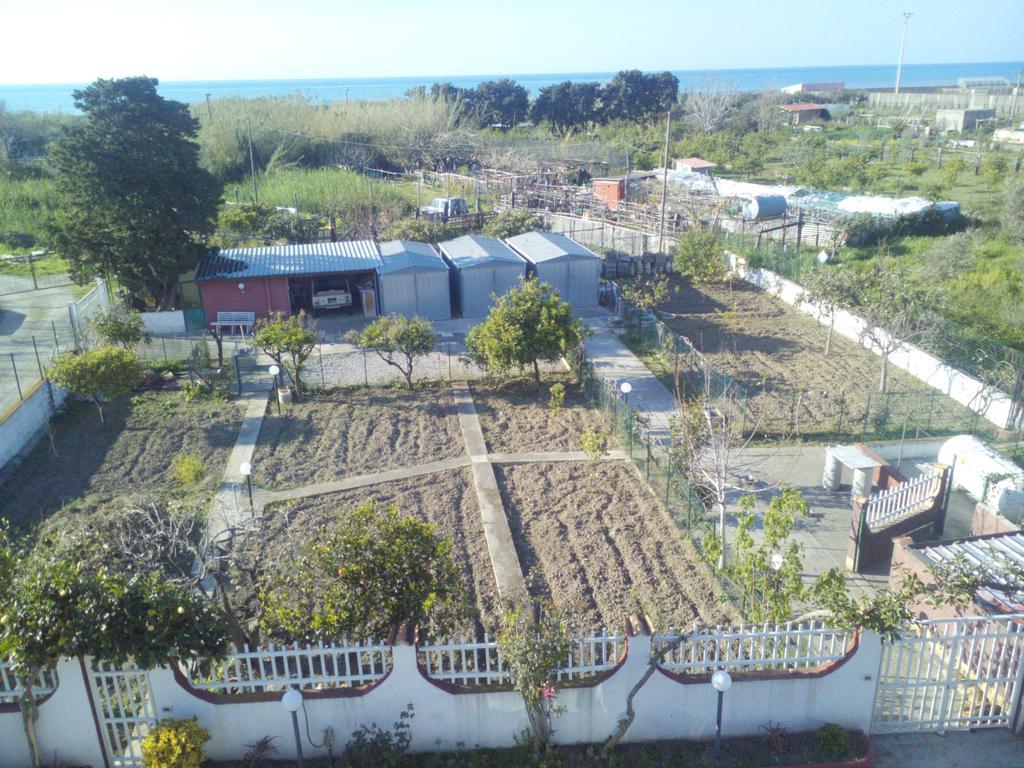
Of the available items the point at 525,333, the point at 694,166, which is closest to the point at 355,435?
the point at 525,333

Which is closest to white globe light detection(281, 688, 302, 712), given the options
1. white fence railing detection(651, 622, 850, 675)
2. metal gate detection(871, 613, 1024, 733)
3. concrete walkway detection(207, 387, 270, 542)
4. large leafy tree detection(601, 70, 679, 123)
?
white fence railing detection(651, 622, 850, 675)

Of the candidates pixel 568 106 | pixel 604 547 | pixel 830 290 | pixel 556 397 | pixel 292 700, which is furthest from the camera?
Answer: pixel 568 106

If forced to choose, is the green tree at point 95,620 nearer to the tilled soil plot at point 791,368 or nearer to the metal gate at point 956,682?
the metal gate at point 956,682

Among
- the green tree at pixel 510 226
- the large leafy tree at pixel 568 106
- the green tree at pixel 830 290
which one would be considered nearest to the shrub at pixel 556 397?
the green tree at pixel 830 290

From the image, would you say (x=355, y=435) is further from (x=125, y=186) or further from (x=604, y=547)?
(x=125, y=186)

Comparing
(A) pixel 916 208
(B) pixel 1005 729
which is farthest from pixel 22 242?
(B) pixel 1005 729
